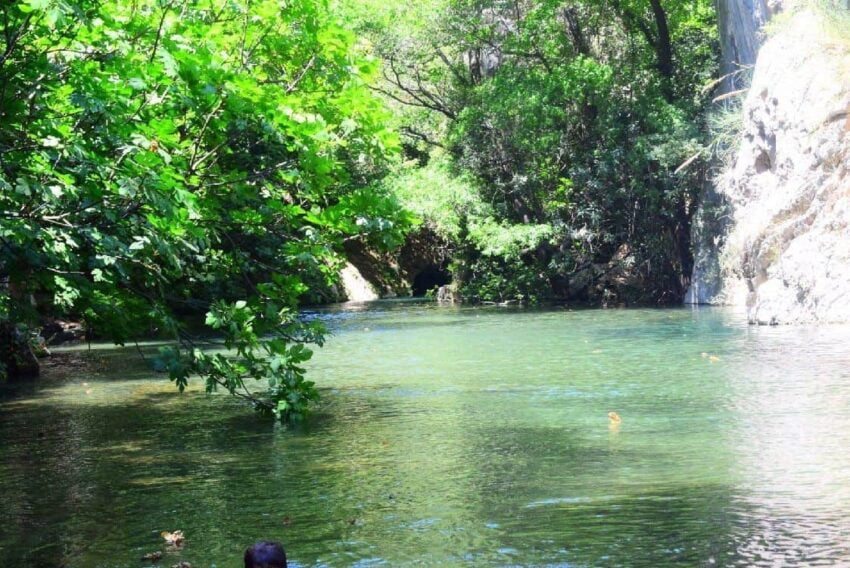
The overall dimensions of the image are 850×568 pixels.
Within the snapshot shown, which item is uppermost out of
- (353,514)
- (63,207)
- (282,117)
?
(282,117)

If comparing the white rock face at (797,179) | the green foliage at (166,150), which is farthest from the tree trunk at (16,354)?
the white rock face at (797,179)

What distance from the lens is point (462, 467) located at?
9227 millimetres

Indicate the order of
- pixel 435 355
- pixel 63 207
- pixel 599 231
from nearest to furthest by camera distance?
pixel 63 207
pixel 435 355
pixel 599 231

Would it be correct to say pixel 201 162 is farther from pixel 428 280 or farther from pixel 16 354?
pixel 428 280

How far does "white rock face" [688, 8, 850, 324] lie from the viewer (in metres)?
22.0

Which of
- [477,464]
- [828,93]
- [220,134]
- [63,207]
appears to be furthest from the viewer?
[828,93]

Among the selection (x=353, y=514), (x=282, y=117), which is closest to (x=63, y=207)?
(x=282, y=117)

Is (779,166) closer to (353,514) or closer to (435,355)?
(435,355)

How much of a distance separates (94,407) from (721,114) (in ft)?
72.1

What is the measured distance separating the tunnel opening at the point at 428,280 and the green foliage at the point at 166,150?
32166mm

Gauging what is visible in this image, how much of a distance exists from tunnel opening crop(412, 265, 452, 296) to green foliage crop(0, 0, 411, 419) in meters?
32.2

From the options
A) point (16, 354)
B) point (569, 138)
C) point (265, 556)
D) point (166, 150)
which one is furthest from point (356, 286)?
point (265, 556)

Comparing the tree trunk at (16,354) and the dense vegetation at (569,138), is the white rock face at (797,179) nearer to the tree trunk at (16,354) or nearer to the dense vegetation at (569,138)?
the dense vegetation at (569,138)

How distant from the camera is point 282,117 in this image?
9789mm
